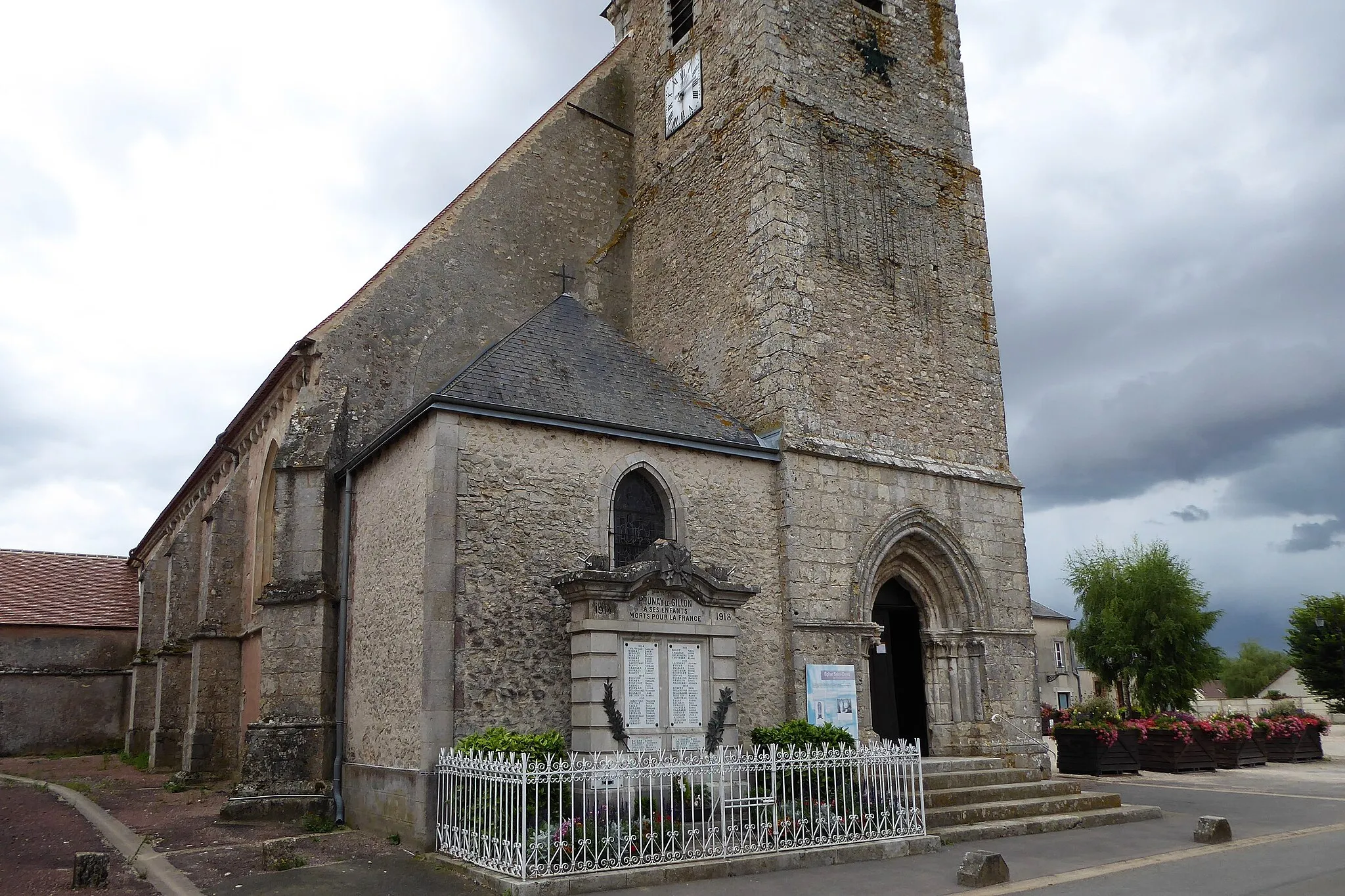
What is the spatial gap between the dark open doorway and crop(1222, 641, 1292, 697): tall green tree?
5950 centimetres

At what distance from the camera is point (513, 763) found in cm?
795

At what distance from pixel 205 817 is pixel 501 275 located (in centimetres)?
884

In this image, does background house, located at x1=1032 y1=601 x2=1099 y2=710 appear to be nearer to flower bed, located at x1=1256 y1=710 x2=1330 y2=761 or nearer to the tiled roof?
flower bed, located at x1=1256 y1=710 x2=1330 y2=761

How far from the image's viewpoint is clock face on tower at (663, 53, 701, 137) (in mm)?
16234

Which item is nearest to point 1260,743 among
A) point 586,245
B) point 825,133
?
point 825,133

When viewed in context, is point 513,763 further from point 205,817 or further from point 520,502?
point 205,817

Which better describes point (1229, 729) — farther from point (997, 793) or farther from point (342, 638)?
point (342, 638)

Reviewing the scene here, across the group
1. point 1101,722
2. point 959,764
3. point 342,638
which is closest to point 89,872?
point 342,638

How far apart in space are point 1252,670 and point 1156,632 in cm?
4867

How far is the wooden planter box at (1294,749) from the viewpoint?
20.5 meters

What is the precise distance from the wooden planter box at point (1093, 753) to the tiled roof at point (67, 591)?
2285cm

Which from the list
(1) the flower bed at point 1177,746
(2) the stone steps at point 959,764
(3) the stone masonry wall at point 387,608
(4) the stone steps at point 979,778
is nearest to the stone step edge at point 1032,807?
(4) the stone steps at point 979,778

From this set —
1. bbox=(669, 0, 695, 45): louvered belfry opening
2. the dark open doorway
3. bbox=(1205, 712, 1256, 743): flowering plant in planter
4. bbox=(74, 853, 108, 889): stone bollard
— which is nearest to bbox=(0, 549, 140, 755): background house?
bbox=(74, 853, 108, 889): stone bollard

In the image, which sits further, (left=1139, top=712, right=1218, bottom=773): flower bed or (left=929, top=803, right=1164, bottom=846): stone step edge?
(left=1139, top=712, right=1218, bottom=773): flower bed
